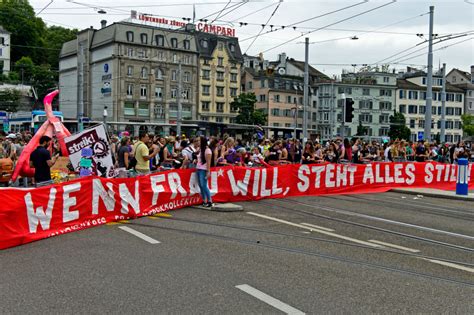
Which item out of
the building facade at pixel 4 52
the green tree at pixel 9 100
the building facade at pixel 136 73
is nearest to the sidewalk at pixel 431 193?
the building facade at pixel 136 73

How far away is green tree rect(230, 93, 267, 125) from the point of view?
82125 millimetres

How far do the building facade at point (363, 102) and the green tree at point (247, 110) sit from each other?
Result: 1760 centimetres

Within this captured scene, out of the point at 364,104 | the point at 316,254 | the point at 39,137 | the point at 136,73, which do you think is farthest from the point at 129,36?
the point at 316,254

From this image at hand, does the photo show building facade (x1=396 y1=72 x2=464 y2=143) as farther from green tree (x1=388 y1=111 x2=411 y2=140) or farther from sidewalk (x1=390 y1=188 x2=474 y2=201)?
sidewalk (x1=390 y1=188 x2=474 y2=201)

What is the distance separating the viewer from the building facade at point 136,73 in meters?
76.1

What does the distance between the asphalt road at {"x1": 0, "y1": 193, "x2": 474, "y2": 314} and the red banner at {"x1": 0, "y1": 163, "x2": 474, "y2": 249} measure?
1.53ft

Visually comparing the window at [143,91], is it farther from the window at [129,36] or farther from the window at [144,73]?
the window at [129,36]

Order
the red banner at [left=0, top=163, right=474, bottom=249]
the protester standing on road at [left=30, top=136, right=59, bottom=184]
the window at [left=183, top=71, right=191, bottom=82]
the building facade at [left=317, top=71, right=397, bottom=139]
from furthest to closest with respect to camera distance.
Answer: the building facade at [left=317, top=71, right=397, bottom=139] → the window at [left=183, top=71, right=191, bottom=82] → the protester standing on road at [left=30, top=136, right=59, bottom=184] → the red banner at [left=0, top=163, right=474, bottom=249]

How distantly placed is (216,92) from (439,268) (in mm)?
81783

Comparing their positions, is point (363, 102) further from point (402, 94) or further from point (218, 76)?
point (218, 76)

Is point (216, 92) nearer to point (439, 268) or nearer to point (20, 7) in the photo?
point (20, 7)

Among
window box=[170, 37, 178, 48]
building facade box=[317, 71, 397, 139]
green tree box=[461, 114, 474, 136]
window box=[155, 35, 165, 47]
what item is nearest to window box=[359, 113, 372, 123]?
building facade box=[317, 71, 397, 139]

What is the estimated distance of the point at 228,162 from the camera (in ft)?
58.4

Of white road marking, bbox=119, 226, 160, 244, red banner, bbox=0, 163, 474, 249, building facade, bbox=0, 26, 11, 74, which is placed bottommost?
white road marking, bbox=119, 226, 160, 244
